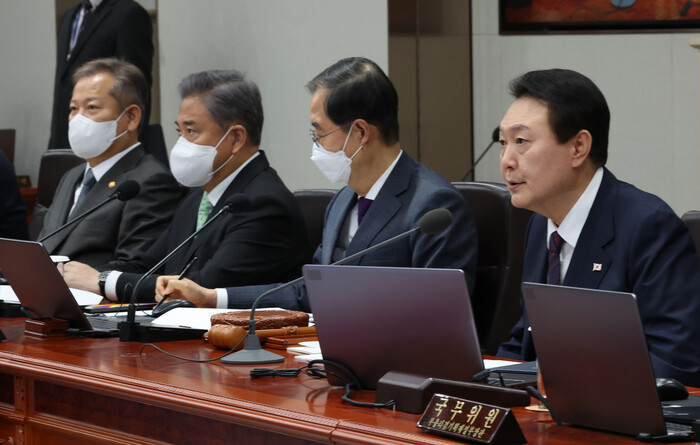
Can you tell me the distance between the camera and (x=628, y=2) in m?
4.81

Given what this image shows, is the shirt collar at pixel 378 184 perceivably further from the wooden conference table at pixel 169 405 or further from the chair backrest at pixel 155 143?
the chair backrest at pixel 155 143

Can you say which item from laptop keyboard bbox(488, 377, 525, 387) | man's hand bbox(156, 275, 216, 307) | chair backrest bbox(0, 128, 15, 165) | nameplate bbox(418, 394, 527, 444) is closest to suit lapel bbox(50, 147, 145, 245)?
man's hand bbox(156, 275, 216, 307)

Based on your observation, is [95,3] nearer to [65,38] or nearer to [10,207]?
[65,38]

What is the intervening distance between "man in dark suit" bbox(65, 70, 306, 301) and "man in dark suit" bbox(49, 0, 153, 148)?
182 cm

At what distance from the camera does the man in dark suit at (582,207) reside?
2156mm

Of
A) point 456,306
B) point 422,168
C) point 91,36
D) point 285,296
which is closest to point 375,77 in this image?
point 422,168

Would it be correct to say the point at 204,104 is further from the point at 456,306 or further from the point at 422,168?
the point at 456,306

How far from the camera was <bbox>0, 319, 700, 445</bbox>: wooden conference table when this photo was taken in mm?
1672

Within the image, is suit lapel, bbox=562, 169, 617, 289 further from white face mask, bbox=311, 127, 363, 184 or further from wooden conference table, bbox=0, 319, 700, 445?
white face mask, bbox=311, 127, 363, 184

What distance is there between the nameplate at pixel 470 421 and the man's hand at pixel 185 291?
4.39 feet

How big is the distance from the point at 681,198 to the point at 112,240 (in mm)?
2487

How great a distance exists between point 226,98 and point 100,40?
2.13m

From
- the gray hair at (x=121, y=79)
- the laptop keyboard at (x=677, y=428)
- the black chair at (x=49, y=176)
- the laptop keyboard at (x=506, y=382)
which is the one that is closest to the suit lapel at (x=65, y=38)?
the black chair at (x=49, y=176)

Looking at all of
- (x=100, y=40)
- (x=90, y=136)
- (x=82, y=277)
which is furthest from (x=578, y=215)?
(x=100, y=40)
